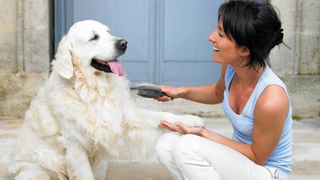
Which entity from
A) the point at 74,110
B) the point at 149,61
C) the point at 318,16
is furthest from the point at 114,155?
the point at 318,16

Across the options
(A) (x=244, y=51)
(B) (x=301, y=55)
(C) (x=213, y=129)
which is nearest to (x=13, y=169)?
(A) (x=244, y=51)

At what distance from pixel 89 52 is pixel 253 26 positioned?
3.34 ft

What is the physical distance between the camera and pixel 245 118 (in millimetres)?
2713

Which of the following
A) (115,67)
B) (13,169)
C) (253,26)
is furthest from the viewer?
(13,169)

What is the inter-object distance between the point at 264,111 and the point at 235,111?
0.30 metres

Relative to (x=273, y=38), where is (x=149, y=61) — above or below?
below

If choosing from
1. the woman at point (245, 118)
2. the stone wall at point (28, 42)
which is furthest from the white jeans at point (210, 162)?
the stone wall at point (28, 42)

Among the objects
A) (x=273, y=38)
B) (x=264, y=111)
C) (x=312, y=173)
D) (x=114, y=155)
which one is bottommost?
(x=312, y=173)

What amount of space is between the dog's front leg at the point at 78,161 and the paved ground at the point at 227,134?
57cm

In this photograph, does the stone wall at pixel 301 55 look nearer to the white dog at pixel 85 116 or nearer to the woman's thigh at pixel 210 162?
the white dog at pixel 85 116

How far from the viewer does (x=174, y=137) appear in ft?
9.34

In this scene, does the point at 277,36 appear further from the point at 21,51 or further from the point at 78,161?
the point at 21,51

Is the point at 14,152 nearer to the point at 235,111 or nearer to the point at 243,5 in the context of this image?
the point at 235,111

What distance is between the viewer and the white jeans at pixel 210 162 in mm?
2656
